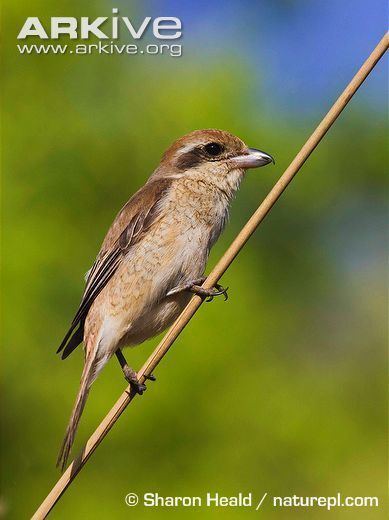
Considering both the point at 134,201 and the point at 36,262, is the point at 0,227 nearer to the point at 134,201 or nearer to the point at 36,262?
the point at 36,262

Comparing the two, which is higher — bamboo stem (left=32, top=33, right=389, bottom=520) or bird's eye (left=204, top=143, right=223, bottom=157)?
bird's eye (left=204, top=143, right=223, bottom=157)

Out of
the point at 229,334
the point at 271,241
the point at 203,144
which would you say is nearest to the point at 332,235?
the point at 271,241

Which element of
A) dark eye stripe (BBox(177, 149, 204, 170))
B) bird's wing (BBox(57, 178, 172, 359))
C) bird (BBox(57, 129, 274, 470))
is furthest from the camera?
dark eye stripe (BBox(177, 149, 204, 170))

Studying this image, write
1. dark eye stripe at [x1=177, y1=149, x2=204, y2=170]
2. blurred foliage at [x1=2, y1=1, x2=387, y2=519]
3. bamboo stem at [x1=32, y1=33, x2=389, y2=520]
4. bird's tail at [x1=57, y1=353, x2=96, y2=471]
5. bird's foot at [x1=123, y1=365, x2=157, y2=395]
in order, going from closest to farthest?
bamboo stem at [x1=32, y1=33, x2=389, y2=520]
bird's tail at [x1=57, y1=353, x2=96, y2=471]
bird's foot at [x1=123, y1=365, x2=157, y2=395]
dark eye stripe at [x1=177, y1=149, x2=204, y2=170]
blurred foliage at [x1=2, y1=1, x2=387, y2=519]

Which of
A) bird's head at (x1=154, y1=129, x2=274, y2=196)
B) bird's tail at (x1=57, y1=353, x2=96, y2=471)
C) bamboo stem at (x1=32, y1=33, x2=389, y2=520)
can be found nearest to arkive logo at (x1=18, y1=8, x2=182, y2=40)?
bird's head at (x1=154, y1=129, x2=274, y2=196)

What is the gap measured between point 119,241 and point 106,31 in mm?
1499

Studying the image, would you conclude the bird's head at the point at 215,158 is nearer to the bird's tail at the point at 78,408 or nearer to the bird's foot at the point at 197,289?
the bird's foot at the point at 197,289

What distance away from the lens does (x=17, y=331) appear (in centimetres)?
454

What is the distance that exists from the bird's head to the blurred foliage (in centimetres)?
132

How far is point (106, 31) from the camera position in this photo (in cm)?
434

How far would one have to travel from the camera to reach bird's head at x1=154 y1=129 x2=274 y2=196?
3342mm

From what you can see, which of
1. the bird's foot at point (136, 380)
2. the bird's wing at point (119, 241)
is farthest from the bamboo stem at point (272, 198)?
the bird's wing at point (119, 241)

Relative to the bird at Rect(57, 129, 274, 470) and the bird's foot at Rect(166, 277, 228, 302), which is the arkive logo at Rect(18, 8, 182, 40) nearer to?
the bird at Rect(57, 129, 274, 470)

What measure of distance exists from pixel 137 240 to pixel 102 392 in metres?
1.31
